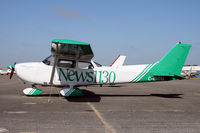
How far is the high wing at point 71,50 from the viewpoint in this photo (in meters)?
6.45

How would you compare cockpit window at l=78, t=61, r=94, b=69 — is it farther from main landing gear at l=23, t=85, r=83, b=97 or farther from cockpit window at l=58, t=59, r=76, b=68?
main landing gear at l=23, t=85, r=83, b=97

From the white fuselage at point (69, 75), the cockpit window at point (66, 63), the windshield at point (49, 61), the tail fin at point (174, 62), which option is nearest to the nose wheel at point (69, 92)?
the white fuselage at point (69, 75)

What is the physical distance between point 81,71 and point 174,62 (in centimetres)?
474

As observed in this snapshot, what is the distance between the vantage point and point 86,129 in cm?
368

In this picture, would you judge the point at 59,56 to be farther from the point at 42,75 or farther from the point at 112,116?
the point at 112,116

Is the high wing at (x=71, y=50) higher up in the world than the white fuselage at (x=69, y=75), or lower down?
higher up

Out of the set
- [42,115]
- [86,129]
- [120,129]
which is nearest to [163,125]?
[120,129]

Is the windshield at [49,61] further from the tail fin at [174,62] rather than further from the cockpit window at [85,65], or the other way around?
the tail fin at [174,62]

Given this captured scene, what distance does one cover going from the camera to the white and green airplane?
8180mm

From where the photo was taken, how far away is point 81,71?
8.60 meters

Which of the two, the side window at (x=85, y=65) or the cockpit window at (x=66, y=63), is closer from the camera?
the cockpit window at (x=66, y=63)

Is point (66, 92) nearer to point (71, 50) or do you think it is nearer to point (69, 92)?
point (69, 92)

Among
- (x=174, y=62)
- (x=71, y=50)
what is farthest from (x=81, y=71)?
(x=174, y=62)

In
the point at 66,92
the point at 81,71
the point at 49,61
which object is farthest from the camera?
the point at 81,71
